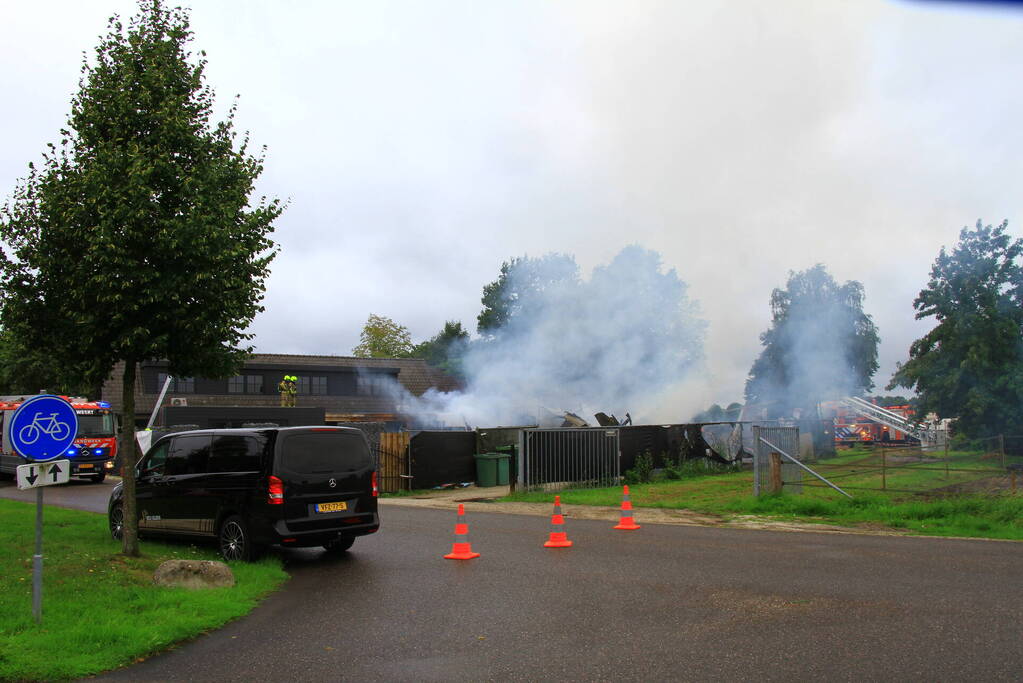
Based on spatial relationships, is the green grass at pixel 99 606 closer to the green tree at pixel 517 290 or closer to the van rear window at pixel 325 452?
the van rear window at pixel 325 452

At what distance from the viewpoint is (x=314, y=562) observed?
10070mm

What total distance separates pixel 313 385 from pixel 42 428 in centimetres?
3596

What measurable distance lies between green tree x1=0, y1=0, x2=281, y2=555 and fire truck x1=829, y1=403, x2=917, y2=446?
128 feet

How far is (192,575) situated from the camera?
7.95m

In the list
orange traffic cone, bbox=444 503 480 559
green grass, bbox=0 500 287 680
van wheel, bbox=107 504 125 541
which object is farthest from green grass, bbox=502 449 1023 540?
green grass, bbox=0 500 287 680

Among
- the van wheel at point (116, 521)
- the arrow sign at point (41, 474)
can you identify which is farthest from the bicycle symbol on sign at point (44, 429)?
the van wheel at point (116, 521)

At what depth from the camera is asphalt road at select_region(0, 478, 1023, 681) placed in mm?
5398

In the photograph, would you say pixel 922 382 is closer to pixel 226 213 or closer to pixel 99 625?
pixel 226 213

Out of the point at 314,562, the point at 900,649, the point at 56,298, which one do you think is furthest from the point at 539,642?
the point at 56,298

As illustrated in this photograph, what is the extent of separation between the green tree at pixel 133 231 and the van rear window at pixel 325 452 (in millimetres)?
1645

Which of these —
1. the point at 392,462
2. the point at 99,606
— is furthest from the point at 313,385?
the point at 99,606

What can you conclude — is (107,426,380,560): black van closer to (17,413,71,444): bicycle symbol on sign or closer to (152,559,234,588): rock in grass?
(152,559,234,588): rock in grass

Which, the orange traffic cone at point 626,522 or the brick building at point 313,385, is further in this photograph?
the brick building at point 313,385

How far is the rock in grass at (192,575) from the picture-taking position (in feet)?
25.9
